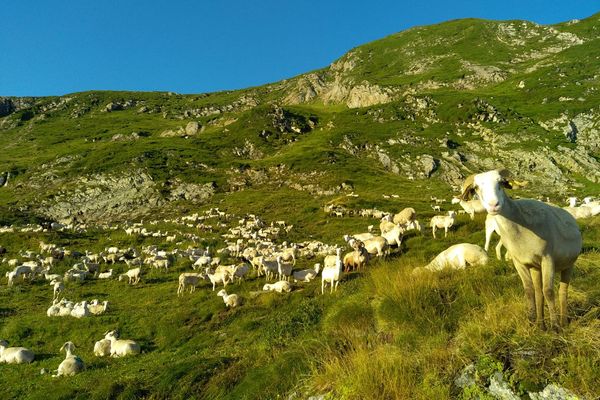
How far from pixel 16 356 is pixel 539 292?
761 inches

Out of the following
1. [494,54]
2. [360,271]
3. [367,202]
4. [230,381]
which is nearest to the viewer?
[230,381]

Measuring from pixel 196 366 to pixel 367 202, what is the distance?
5812cm

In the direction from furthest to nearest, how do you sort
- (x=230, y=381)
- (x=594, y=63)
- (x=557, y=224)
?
1. (x=594, y=63)
2. (x=230, y=381)
3. (x=557, y=224)

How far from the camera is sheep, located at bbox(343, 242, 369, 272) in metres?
21.5

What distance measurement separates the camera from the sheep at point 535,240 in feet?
19.4

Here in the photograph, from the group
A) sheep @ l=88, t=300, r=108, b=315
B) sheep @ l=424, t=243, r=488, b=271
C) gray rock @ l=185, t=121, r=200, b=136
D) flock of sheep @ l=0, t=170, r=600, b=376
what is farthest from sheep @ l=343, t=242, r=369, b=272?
gray rock @ l=185, t=121, r=200, b=136

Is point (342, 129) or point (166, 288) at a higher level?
point (342, 129)

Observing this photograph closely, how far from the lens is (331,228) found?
168ft

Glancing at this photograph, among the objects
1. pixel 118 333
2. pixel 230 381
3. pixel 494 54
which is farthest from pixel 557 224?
pixel 494 54

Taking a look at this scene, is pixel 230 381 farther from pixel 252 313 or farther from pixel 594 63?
pixel 594 63

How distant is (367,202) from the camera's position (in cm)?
6625

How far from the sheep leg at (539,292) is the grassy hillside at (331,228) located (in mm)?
226

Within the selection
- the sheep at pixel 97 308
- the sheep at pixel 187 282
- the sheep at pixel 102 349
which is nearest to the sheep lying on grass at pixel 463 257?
the sheep at pixel 102 349

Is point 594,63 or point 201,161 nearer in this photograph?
point 201,161
